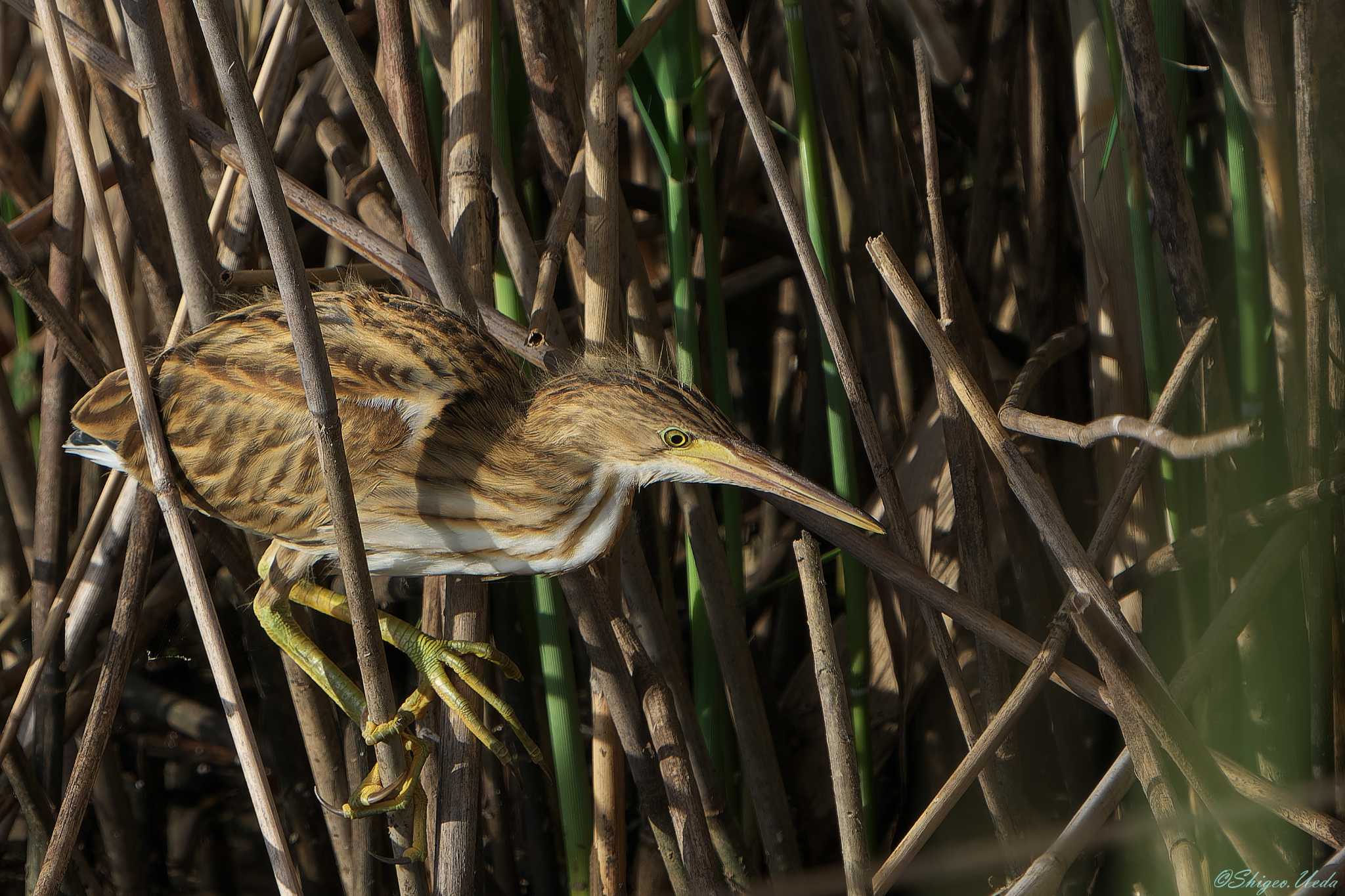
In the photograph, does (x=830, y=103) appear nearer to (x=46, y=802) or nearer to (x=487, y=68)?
(x=487, y=68)

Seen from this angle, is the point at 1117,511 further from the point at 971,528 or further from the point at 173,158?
the point at 173,158

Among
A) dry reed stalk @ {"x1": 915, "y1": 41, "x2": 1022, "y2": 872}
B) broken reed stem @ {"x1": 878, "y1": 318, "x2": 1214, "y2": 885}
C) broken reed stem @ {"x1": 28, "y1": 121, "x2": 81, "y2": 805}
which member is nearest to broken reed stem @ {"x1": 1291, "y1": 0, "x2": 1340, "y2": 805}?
broken reed stem @ {"x1": 878, "y1": 318, "x2": 1214, "y2": 885}

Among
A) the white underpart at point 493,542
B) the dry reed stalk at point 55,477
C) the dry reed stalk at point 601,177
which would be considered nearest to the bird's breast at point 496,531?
the white underpart at point 493,542

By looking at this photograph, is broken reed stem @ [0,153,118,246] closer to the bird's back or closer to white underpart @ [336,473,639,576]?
the bird's back

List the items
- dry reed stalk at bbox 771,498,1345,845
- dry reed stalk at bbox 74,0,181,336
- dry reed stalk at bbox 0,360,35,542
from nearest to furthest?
dry reed stalk at bbox 771,498,1345,845, dry reed stalk at bbox 74,0,181,336, dry reed stalk at bbox 0,360,35,542

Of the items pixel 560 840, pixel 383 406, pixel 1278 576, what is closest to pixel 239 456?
pixel 383 406

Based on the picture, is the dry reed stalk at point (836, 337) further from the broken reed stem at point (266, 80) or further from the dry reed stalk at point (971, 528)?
the broken reed stem at point (266, 80)
